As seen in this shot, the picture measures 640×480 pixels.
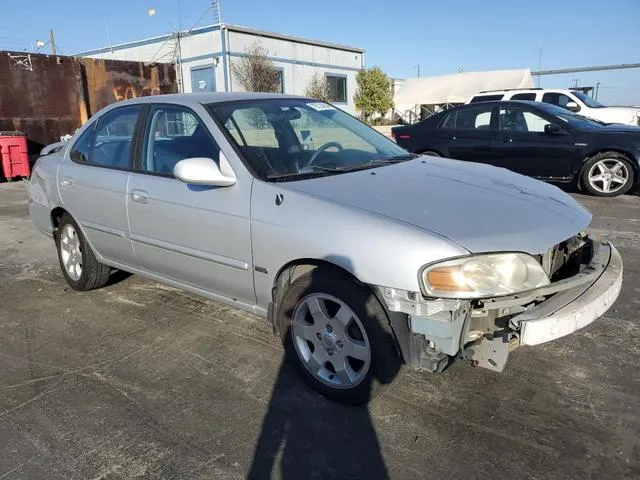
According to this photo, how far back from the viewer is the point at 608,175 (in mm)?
8336

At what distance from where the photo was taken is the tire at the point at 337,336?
2.59 meters

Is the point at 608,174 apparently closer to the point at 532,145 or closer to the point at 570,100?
the point at 532,145

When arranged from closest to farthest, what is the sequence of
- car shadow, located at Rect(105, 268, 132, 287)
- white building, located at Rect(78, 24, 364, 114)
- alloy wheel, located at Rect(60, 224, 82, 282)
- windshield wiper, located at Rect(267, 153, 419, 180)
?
windshield wiper, located at Rect(267, 153, 419, 180) < alloy wheel, located at Rect(60, 224, 82, 282) < car shadow, located at Rect(105, 268, 132, 287) < white building, located at Rect(78, 24, 364, 114)

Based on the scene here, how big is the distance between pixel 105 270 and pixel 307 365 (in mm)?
2495

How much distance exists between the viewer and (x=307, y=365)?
118 inches

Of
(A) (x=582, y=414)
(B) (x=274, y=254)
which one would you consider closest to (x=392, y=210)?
(B) (x=274, y=254)

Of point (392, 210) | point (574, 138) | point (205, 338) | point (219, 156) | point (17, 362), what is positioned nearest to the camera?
point (392, 210)

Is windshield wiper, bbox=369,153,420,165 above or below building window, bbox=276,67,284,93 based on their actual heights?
below

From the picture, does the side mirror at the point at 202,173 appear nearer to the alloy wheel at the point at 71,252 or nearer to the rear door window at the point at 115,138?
the rear door window at the point at 115,138

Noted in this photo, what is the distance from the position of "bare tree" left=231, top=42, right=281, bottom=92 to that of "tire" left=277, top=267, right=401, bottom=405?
64.9 ft

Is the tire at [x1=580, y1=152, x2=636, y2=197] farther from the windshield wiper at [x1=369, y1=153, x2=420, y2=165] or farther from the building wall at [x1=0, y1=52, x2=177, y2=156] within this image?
the building wall at [x1=0, y1=52, x2=177, y2=156]

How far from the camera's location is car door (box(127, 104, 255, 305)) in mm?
3152

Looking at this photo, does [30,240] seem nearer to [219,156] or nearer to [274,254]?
[219,156]

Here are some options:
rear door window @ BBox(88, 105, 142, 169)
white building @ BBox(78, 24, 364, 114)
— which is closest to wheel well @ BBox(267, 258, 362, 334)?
rear door window @ BBox(88, 105, 142, 169)
